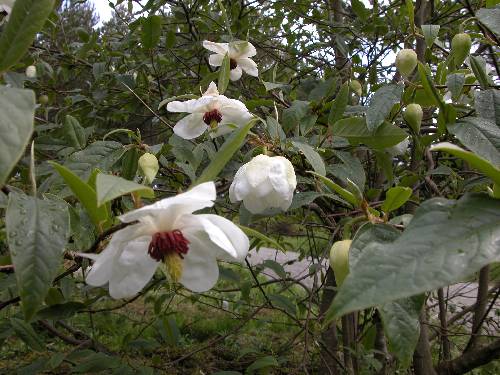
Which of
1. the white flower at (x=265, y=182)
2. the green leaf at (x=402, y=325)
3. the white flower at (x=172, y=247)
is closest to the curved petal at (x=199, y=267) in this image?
the white flower at (x=172, y=247)

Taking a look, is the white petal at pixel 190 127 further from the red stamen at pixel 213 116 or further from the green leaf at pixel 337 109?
the green leaf at pixel 337 109

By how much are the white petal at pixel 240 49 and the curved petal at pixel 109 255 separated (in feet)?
2.30

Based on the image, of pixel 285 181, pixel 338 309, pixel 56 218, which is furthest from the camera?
pixel 285 181

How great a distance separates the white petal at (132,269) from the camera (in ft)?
1.74

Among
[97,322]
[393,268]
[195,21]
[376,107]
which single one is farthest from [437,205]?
[97,322]

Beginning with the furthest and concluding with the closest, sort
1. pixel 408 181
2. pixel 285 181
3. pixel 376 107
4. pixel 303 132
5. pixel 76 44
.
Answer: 1. pixel 76 44
2. pixel 408 181
3. pixel 303 132
4. pixel 376 107
5. pixel 285 181

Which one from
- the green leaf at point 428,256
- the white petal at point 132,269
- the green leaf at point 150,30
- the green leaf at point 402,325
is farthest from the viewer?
the green leaf at point 150,30

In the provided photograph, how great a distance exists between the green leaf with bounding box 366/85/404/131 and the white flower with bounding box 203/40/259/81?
39 centimetres

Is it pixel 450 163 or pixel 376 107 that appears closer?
pixel 376 107

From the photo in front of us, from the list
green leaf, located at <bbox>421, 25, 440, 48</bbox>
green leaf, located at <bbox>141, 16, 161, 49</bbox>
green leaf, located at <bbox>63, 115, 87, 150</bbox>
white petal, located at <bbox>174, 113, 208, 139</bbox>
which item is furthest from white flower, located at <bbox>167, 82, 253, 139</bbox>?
green leaf, located at <bbox>141, 16, 161, 49</bbox>

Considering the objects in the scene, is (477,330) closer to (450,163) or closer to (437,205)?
(450,163)

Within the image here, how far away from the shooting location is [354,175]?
88 centimetres

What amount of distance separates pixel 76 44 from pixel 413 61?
5.70 ft

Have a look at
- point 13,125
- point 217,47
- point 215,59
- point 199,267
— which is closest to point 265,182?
point 199,267
